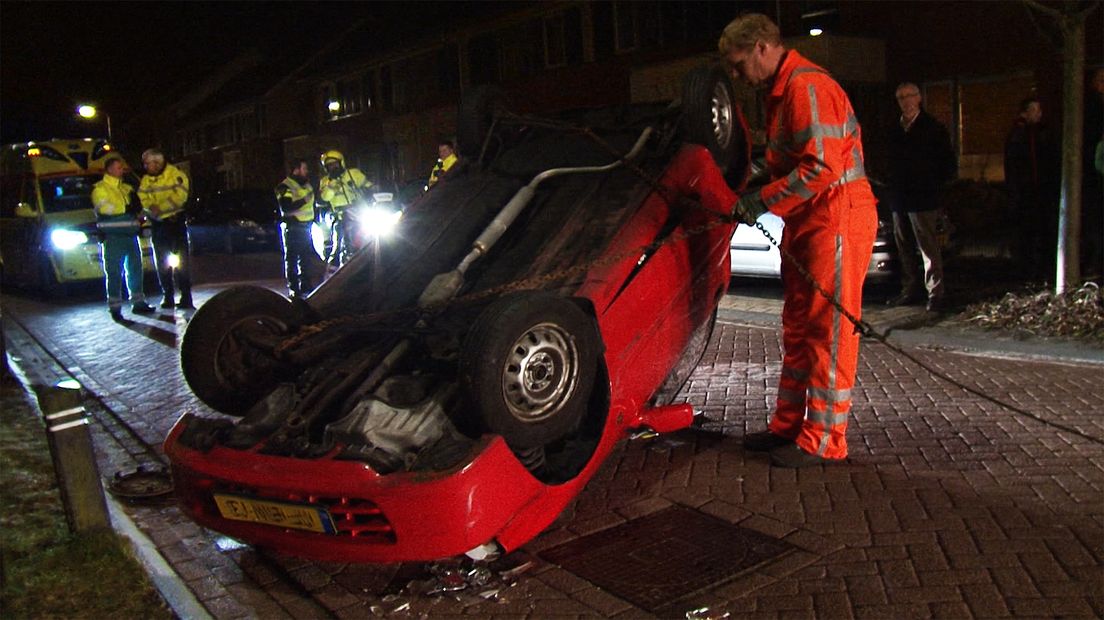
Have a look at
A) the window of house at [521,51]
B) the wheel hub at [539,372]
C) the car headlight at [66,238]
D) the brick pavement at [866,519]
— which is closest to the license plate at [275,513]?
the brick pavement at [866,519]

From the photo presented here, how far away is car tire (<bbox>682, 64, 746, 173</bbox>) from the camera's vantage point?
15.5ft

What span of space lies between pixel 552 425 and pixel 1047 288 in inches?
238

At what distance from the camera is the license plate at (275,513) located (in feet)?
11.4

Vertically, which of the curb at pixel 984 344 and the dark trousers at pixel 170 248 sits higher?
the dark trousers at pixel 170 248

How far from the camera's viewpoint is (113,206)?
11.5m

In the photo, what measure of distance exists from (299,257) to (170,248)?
4.87 ft

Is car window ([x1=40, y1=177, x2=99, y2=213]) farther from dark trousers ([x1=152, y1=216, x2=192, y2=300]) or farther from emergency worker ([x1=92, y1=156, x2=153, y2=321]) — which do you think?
dark trousers ([x1=152, y1=216, x2=192, y2=300])

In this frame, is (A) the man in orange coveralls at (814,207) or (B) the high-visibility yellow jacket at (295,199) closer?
(A) the man in orange coveralls at (814,207)

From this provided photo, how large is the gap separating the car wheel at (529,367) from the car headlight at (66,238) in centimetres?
1212

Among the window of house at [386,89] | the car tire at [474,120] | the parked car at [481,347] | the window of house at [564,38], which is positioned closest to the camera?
the parked car at [481,347]

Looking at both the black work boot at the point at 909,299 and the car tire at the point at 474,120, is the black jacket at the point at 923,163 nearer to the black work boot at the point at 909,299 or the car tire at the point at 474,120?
the black work boot at the point at 909,299

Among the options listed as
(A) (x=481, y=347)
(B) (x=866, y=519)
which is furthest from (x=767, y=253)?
(A) (x=481, y=347)

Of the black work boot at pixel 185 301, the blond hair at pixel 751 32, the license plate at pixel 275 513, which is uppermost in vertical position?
the blond hair at pixel 751 32

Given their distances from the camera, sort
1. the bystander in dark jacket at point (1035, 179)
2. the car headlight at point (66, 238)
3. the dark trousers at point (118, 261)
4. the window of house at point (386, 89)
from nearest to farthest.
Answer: the bystander in dark jacket at point (1035, 179) → the dark trousers at point (118, 261) → the car headlight at point (66, 238) → the window of house at point (386, 89)
